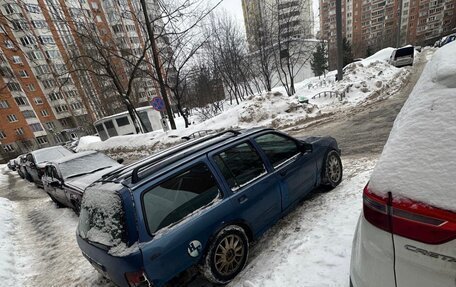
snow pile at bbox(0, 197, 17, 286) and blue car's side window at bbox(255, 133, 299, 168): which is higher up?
blue car's side window at bbox(255, 133, 299, 168)

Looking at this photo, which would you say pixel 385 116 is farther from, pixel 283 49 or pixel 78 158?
pixel 283 49

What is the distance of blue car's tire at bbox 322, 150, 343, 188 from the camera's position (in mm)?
3918

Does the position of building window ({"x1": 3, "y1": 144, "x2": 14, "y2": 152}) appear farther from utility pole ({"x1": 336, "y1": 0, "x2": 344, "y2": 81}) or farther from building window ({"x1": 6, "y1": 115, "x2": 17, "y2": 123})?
utility pole ({"x1": 336, "y1": 0, "x2": 344, "y2": 81})

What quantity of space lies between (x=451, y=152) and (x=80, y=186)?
644cm

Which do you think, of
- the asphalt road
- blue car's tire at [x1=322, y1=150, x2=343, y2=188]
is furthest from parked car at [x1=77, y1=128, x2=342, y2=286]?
the asphalt road

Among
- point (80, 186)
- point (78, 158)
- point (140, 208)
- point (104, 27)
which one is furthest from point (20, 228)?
point (104, 27)

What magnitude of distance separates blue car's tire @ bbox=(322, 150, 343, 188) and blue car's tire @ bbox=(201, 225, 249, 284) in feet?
6.33

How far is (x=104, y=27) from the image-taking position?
651 inches

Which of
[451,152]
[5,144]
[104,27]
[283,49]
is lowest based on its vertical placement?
[5,144]

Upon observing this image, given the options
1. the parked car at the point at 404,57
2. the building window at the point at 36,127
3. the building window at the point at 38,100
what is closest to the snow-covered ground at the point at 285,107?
the parked car at the point at 404,57

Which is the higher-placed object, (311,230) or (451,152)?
(451,152)

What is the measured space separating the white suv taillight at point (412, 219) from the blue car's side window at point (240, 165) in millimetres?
1737

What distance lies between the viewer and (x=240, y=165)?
10.1ft

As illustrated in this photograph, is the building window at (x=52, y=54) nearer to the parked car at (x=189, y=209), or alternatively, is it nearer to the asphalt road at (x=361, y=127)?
the asphalt road at (x=361, y=127)
